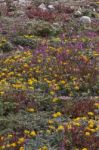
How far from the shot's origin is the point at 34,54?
37.9 ft

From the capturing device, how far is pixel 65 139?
7.14 metres

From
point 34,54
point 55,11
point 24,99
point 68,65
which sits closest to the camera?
point 24,99

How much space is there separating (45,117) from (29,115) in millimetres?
278

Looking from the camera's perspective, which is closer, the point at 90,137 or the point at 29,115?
the point at 90,137

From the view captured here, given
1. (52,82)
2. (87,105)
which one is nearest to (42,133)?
(87,105)

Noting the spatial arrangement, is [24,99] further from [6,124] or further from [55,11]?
[55,11]

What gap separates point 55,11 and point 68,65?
7296mm

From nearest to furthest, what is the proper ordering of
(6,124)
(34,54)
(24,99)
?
(6,124)
(24,99)
(34,54)

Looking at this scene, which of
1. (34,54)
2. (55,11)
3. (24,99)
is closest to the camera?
(24,99)

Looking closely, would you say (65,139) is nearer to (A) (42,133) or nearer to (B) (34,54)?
(A) (42,133)

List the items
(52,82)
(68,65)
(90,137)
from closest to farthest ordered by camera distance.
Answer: (90,137)
(52,82)
(68,65)

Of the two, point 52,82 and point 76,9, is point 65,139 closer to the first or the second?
point 52,82

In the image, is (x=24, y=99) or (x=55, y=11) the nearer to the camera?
(x=24, y=99)

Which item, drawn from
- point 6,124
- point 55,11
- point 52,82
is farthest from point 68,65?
point 55,11
